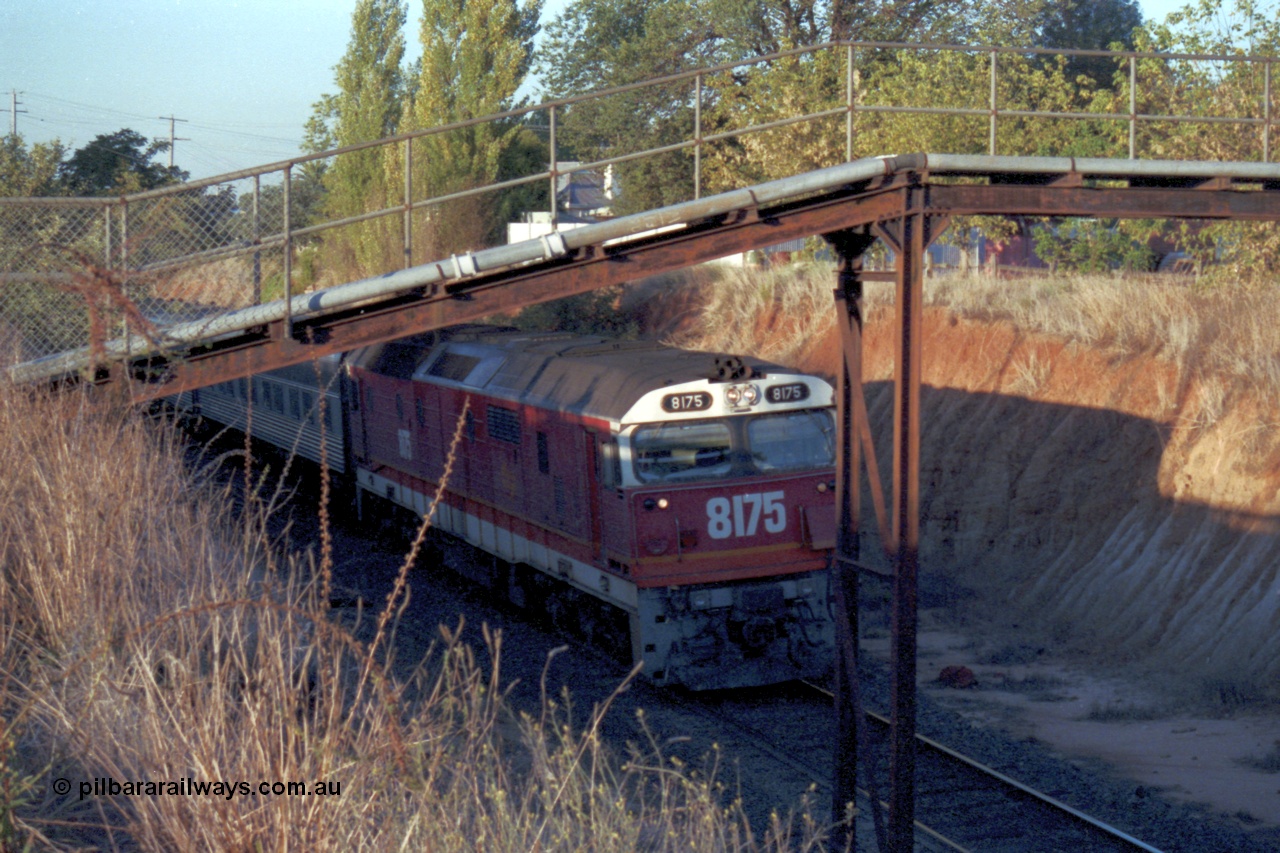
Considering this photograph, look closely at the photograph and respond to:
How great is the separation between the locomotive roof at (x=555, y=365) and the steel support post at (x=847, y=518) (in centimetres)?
209

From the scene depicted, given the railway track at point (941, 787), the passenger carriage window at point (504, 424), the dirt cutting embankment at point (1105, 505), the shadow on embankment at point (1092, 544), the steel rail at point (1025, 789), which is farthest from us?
the passenger carriage window at point (504, 424)

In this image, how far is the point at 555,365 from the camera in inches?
503

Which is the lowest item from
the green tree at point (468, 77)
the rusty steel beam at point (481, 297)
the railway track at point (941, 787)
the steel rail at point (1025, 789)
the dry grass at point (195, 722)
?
the railway track at point (941, 787)

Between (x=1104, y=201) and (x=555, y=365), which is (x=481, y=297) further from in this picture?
(x=1104, y=201)

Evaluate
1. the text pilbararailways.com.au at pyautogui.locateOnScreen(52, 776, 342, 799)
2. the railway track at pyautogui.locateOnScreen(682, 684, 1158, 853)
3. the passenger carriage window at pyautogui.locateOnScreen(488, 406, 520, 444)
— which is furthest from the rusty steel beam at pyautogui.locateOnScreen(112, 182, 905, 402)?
the text pilbararailways.com.au at pyautogui.locateOnScreen(52, 776, 342, 799)

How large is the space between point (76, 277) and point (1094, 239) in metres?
23.5

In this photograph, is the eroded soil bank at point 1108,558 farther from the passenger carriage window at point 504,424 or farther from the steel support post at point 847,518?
the passenger carriage window at point 504,424

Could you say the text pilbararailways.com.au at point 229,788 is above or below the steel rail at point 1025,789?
above

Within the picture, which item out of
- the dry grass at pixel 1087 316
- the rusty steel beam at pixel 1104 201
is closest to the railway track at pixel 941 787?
the rusty steel beam at pixel 1104 201

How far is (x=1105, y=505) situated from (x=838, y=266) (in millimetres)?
7257

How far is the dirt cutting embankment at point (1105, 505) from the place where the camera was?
12430mm

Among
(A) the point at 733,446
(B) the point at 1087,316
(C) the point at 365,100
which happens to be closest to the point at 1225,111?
(B) the point at 1087,316

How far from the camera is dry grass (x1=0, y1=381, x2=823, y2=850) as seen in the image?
4.14m

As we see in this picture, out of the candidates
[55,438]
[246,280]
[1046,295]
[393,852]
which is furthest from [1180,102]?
[393,852]
